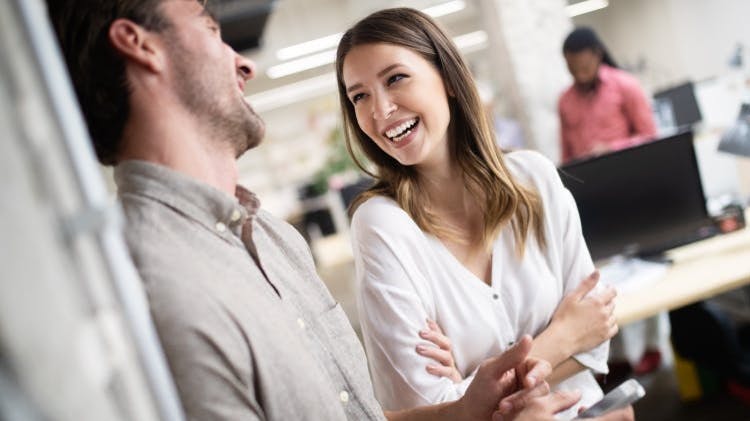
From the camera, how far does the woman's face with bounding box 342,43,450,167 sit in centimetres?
125

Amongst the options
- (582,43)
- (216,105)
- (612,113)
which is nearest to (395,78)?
(216,105)

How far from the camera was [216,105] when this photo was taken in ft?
2.76

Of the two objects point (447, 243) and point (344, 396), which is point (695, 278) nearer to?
point (447, 243)

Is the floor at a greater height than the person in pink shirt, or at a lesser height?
lesser

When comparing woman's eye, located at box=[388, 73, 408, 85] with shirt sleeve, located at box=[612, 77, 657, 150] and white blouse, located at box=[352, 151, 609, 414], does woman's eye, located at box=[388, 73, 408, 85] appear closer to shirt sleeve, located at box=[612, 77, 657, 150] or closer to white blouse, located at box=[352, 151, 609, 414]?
white blouse, located at box=[352, 151, 609, 414]

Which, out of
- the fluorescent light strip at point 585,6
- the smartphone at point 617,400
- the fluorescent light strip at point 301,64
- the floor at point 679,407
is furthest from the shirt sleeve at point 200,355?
the fluorescent light strip at point 585,6

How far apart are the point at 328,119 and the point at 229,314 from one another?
8.83 m

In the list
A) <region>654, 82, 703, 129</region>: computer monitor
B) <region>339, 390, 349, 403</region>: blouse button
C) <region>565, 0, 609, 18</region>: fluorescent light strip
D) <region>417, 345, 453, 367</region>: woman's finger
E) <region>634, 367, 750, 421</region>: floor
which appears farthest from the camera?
<region>565, 0, 609, 18</region>: fluorescent light strip

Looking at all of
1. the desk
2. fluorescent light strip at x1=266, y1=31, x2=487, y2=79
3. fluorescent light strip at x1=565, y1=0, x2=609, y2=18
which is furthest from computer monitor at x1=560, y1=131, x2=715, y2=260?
fluorescent light strip at x1=565, y1=0, x2=609, y2=18

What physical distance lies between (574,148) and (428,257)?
7.80ft

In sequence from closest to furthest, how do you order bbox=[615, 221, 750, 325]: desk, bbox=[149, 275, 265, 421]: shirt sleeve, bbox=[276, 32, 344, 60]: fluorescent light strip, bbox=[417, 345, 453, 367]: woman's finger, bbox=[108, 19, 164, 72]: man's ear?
bbox=[149, 275, 265, 421]: shirt sleeve
bbox=[108, 19, 164, 72]: man's ear
bbox=[417, 345, 453, 367]: woman's finger
bbox=[615, 221, 750, 325]: desk
bbox=[276, 32, 344, 60]: fluorescent light strip

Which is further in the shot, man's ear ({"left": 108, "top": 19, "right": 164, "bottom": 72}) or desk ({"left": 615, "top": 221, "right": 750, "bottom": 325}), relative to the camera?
desk ({"left": 615, "top": 221, "right": 750, "bottom": 325})

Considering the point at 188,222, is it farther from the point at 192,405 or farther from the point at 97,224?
the point at 97,224

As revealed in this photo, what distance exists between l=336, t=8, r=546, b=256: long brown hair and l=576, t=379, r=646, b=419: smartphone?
349mm
